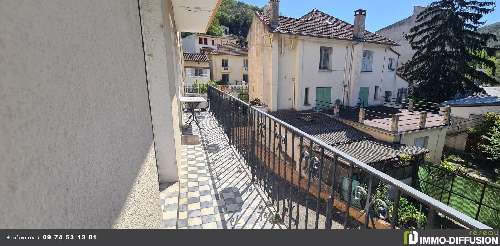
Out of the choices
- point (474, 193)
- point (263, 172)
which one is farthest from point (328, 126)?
point (263, 172)

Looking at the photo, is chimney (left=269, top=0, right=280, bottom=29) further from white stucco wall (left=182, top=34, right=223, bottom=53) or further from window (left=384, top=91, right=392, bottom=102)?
white stucco wall (left=182, top=34, right=223, bottom=53)

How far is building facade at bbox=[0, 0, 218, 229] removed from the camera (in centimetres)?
68

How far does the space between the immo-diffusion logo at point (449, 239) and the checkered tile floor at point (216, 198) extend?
1.75 metres

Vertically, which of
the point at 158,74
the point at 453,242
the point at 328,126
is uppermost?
the point at 158,74

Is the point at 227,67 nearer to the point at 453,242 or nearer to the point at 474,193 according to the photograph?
the point at 474,193

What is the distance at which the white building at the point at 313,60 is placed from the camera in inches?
695

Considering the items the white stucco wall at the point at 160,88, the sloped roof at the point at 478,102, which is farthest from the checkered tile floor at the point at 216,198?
the sloped roof at the point at 478,102

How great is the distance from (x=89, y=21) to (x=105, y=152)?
2.11 ft

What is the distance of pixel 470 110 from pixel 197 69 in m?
28.1

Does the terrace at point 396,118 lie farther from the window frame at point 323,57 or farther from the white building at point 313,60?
the window frame at point 323,57

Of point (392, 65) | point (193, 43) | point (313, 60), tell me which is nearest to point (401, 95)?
point (392, 65)

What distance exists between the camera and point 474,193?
383 inches

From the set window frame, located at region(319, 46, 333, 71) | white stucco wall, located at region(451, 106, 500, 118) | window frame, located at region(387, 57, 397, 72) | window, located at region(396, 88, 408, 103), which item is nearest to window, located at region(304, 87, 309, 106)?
window frame, located at region(319, 46, 333, 71)

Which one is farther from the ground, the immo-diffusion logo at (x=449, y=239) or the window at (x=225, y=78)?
the window at (x=225, y=78)
